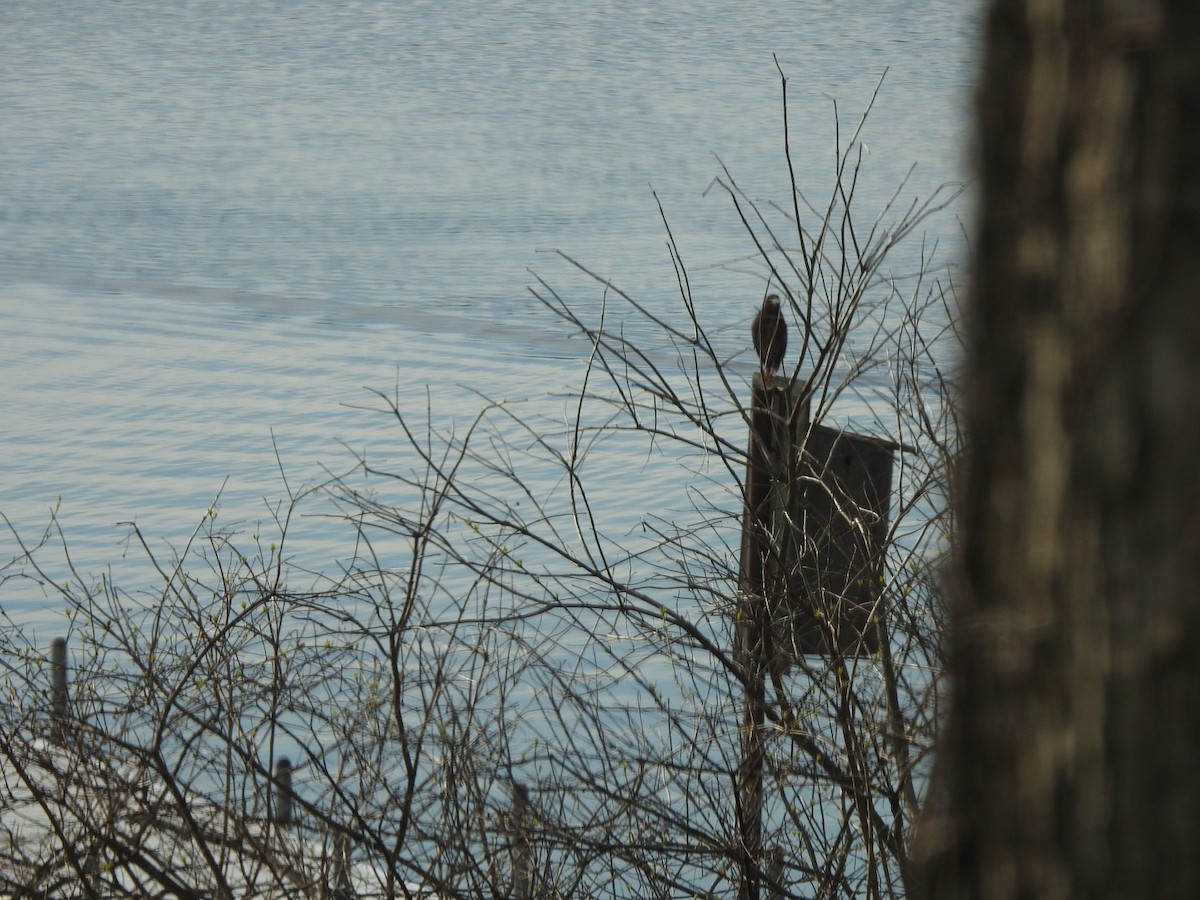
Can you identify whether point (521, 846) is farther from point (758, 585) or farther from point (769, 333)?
point (769, 333)

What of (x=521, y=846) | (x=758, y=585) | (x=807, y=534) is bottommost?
(x=521, y=846)

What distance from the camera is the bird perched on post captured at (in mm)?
5742

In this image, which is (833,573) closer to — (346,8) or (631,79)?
(631,79)

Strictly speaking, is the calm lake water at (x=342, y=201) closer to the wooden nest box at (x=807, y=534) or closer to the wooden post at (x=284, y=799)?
the wooden post at (x=284, y=799)

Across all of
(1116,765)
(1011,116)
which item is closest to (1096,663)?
(1116,765)

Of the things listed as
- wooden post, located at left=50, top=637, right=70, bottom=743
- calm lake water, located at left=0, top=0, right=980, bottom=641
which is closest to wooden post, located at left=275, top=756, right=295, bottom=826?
wooden post, located at left=50, top=637, right=70, bottom=743

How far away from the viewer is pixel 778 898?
4691 millimetres

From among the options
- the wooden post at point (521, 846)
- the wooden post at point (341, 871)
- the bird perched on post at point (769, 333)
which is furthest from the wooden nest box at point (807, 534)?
the wooden post at point (341, 871)

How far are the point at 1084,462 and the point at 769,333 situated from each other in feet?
15.1

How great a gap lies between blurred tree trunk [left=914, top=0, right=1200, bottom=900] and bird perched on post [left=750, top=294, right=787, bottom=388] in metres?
4.43

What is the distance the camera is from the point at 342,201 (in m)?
27.5

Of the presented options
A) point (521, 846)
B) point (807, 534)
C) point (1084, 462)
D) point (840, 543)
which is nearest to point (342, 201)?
point (807, 534)

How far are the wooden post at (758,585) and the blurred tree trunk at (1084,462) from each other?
124 inches

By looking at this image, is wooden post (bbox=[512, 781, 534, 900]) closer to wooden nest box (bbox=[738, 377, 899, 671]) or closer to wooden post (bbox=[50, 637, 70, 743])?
wooden nest box (bbox=[738, 377, 899, 671])
